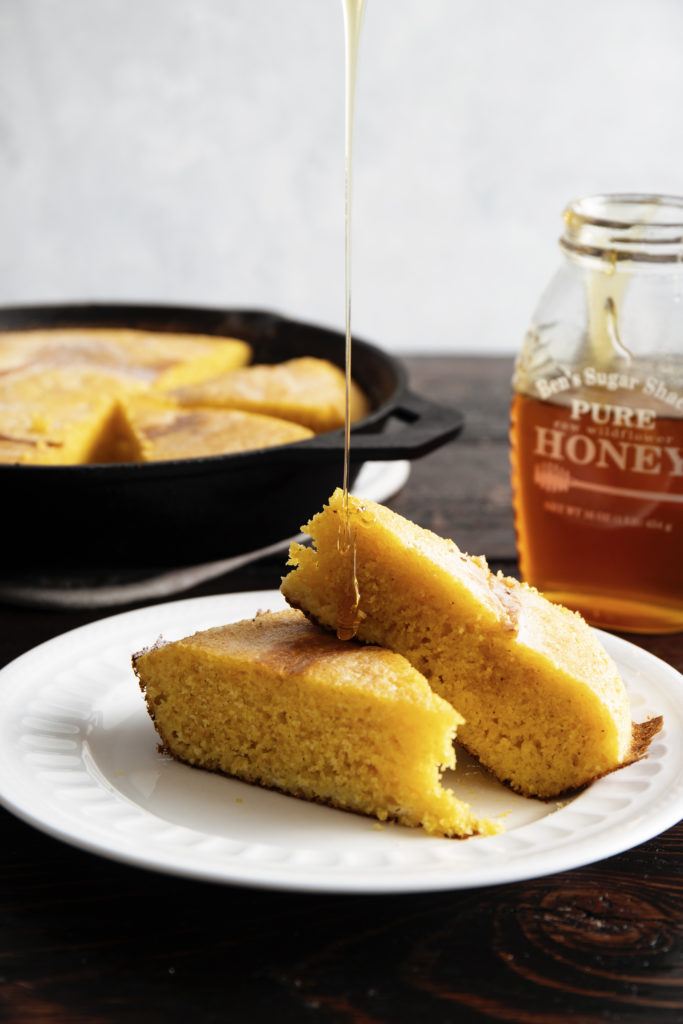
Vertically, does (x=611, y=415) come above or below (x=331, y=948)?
above

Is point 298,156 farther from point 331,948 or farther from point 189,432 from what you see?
point 331,948

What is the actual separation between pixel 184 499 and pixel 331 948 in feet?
2.93

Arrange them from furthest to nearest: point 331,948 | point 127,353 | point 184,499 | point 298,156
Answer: point 298,156, point 127,353, point 184,499, point 331,948

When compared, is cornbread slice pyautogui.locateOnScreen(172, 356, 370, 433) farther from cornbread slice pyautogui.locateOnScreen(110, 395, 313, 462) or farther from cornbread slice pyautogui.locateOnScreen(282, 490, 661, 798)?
cornbread slice pyautogui.locateOnScreen(282, 490, 661, 798)

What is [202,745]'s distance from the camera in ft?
4.10

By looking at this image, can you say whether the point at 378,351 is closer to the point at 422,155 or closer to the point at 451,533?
the point at 451,533

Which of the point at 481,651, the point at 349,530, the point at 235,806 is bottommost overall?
the point at 235,806

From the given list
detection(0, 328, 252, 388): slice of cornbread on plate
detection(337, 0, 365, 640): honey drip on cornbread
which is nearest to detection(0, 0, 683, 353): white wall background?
detection(0, 328, 252, 388): slice of cornbread on plate

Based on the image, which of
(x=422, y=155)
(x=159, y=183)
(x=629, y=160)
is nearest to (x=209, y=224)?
(x=159, y=183)

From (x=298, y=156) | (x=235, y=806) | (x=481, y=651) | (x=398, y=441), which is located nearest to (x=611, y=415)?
(x=398, y=441)

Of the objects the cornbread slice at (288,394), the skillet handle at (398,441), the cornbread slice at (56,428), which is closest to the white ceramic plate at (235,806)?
the skillet handle at (398,441)

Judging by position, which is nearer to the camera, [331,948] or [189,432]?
[331,948]

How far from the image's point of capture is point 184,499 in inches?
68.7

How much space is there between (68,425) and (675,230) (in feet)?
3.75
